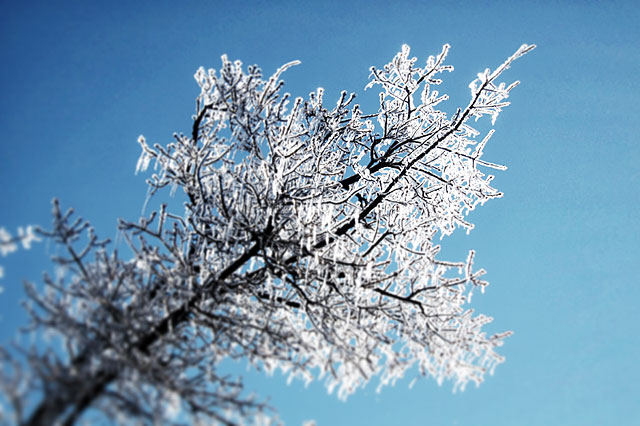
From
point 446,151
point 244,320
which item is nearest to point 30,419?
point 244,320

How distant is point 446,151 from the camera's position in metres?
6.26

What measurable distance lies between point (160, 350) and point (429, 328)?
2.85 metres

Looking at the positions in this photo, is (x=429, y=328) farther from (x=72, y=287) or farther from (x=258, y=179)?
(x=72, y=287)

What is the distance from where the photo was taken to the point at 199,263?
495 centimetres

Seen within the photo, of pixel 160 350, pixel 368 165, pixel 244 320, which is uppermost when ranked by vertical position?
pixel 368 165

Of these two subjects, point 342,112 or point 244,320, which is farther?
point 342,112

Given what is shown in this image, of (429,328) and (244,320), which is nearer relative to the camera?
(244,320)

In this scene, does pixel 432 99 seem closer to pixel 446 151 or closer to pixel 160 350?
pixel 446 151

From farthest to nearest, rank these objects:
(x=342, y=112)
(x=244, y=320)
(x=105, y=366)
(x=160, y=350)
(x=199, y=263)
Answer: (x=342, y=112) < (x=199, y=263) < (x=244, y=320) < (x=160, y=350) < (x=105, y=366)

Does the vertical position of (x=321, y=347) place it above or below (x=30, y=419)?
above

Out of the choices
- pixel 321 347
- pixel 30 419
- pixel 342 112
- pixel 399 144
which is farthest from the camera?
pixel 342 112

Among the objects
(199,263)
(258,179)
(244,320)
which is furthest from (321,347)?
(258,179)

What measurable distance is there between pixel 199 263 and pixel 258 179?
3.69 feet

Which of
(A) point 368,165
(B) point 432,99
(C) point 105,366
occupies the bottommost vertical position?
(C) point 105,366
